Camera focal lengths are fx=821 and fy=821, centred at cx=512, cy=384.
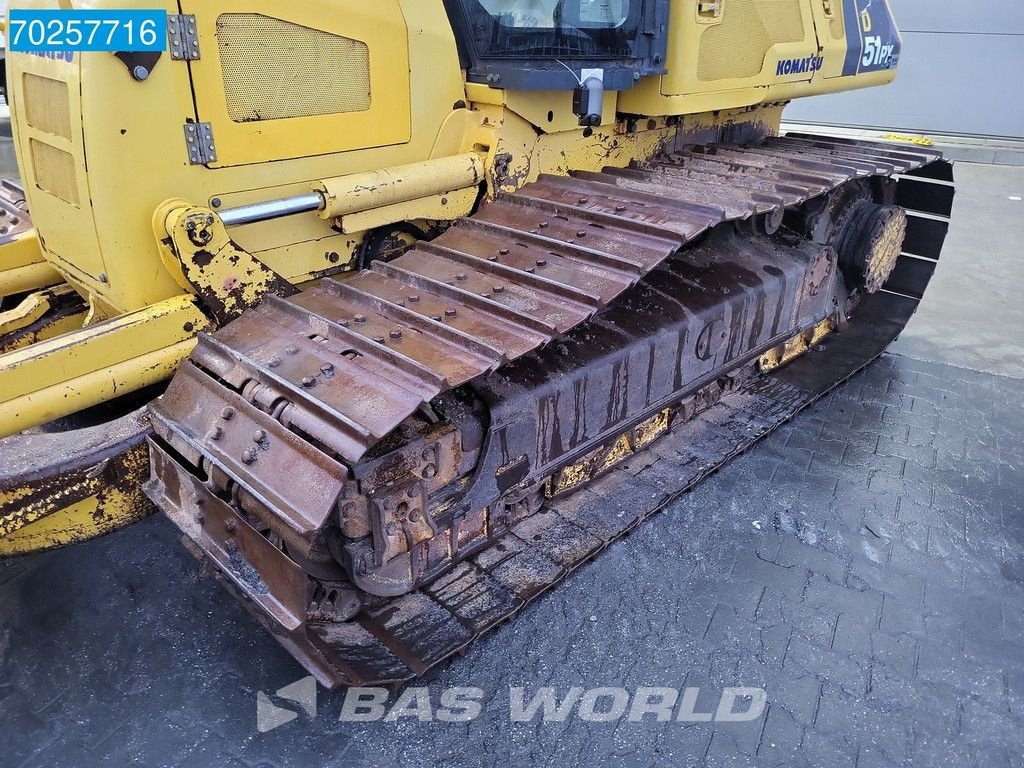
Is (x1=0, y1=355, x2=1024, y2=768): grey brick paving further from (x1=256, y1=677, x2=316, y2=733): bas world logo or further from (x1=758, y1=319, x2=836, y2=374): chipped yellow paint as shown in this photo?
(x1=758, y1=319, x2=836, y2=374): chipped yellow paint

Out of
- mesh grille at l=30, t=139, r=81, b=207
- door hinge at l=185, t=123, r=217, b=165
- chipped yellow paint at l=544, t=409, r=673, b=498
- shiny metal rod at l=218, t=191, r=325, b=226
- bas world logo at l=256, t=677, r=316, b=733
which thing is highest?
door hinge at l=185, t=123, r=217, b=165

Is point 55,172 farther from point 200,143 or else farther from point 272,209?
point 272,209

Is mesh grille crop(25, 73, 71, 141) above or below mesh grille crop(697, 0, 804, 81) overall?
below

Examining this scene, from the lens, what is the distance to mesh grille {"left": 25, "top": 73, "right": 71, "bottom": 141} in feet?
7.84

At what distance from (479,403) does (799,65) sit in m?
2.54

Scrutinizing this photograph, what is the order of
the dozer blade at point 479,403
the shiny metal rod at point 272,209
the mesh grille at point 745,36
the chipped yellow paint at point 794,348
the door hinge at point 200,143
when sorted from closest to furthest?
1. the dozer blade at point 479,403
2. the door hinge at point 200,143
3. the shiny metal rod at point 272,209
4. the mesh grille at point 745,36
5. the chipped yellow paint at point 794,348

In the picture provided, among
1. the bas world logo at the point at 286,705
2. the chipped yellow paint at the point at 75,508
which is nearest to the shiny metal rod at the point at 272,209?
the chipped yellow paint at the point at 75,508

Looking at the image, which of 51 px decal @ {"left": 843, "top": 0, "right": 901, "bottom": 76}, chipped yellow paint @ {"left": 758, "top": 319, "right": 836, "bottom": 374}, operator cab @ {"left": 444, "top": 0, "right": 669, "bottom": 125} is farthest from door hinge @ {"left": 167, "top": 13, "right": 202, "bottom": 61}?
51 px decal @ {"left": 843, "top": 0, "right": 901, "bottom": 76}

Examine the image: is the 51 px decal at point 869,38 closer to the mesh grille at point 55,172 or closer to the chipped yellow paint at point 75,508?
the mesh grille at point 55,172

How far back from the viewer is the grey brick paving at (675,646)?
2.22 meters

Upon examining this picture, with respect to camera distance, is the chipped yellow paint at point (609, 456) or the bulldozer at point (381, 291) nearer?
the bulldozer at point (381, 291)

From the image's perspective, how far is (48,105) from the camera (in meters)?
2.50

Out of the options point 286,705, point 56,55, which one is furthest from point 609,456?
point 56,55

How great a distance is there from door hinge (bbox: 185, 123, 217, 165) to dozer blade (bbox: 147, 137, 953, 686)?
0.45 meters
